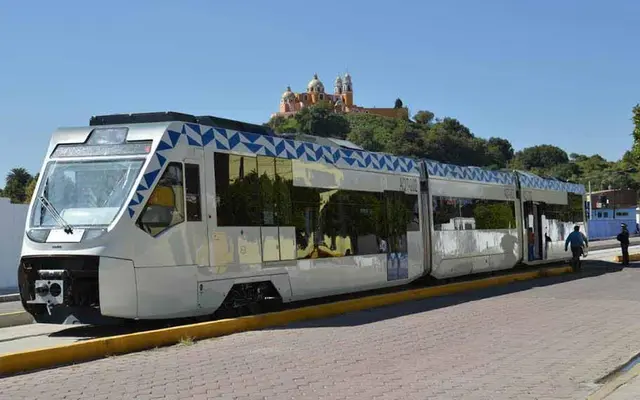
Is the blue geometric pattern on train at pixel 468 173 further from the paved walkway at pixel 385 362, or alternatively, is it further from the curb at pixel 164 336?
the paved walkway at pixel 385 362

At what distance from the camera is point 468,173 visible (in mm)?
20828

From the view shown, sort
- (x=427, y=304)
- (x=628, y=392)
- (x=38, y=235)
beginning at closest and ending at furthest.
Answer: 1. (x=628, y=392)
2. (x=38, y=235)
3. (x=427, y=304)

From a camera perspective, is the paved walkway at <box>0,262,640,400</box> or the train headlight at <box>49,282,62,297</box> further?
the train headlight at <box>49,282,62,297</box>

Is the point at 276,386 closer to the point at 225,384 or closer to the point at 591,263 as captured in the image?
the point at 225,384

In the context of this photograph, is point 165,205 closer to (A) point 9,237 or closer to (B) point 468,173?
(B) point 468,173

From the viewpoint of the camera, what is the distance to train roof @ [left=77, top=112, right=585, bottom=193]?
37.8ft

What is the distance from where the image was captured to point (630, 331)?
10.6 m

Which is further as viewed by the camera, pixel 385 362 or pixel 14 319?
pixel 14 319

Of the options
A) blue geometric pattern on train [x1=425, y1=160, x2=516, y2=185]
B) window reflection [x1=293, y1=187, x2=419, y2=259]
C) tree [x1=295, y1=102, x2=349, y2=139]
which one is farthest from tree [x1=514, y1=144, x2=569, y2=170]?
window reflection [x1=293, y1=187, x2=419, y2=259]

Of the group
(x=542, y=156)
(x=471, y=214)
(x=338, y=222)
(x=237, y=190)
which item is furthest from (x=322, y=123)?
(x=237, y=190)

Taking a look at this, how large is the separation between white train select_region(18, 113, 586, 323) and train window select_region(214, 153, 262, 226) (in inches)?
0.9

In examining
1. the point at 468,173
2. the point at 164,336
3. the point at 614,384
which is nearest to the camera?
the point at 614,384

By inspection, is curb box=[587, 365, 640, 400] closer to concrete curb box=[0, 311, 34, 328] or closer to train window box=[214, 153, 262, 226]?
train window box=[214, 153, 262, 226]

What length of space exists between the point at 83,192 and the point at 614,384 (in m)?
7.83
